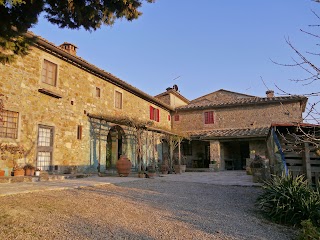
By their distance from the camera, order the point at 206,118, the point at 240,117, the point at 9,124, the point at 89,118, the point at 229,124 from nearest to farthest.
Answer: the point at 9,124
the point at 89,118
the point at 240,117
the point at 229,124
the point at 206,118

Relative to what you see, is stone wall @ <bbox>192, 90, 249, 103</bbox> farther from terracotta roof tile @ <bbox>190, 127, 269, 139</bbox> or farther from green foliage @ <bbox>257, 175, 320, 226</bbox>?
green foliage @ <bbox>257, 175, 320, 226</bbox>

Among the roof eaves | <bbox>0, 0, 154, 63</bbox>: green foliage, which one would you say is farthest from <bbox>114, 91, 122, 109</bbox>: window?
<bbox>0, 0, 154, 63</bbox>: green foliage

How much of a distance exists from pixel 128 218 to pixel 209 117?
1670 centimetres

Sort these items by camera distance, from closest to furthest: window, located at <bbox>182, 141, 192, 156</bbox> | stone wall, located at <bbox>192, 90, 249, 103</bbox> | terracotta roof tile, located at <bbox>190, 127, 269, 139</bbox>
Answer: terracotta roof tile, located at <bbox>190, 127, 269, 139</bbox>
window, located at <bbox>182, 141, 192, 156</bbox>
stone wall, located at <bbox>192, 90, 249, 103</bbox>

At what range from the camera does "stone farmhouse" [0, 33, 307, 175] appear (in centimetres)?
908

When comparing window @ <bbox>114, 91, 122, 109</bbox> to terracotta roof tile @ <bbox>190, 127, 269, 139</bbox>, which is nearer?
window @ <bbox>114, 91, 122, 109</bbox>

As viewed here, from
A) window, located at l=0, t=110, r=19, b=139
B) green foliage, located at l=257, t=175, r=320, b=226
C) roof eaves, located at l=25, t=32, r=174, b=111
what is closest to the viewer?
green foliage, located at l=257, t=175, r=320, b=226

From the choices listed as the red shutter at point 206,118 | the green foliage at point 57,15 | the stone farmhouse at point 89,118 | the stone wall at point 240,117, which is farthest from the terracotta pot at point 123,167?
the red shutter at point 206,118

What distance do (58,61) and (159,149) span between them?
398 inches

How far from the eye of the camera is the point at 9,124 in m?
8.66

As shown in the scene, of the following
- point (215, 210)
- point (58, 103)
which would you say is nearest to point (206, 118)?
point (58, 103)

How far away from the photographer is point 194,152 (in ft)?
67.9

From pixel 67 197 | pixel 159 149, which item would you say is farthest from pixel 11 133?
pixel 159 149

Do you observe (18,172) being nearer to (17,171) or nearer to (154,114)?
(17,171)
